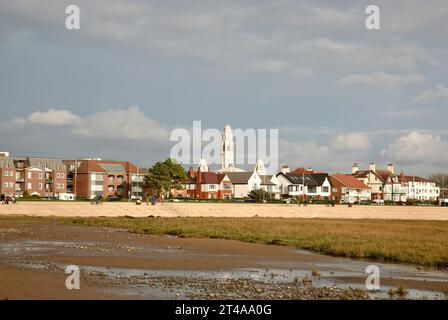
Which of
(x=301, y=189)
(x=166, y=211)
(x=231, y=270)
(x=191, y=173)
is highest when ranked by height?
(x=191, y=173)

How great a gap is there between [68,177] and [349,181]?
81.4 m

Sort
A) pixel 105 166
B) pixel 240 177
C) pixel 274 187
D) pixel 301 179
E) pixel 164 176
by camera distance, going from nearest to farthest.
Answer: pixel 164 176
pixel 105 166
pixel 240 177
pixel 274 187
pixel 301 179

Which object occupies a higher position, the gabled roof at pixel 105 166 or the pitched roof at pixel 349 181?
the gabled roof at pixel 105 166

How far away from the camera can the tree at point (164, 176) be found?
13325 centimetres

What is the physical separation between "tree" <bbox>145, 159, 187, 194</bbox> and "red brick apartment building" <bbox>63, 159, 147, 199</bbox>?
9791 mm

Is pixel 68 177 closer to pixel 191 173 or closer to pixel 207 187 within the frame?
pixel 191 173

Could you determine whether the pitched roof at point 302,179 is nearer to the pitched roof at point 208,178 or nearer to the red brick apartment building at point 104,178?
the pitched roof at point 208,178

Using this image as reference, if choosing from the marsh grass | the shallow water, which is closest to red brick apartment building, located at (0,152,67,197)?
the marsh grass

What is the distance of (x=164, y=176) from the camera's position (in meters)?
133

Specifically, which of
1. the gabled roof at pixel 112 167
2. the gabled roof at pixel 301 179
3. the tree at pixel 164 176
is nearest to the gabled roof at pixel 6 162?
the gabled roof at pixel 112 167

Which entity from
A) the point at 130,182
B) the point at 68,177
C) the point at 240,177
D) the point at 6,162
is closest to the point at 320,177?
the point at 240,177
